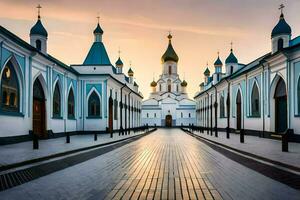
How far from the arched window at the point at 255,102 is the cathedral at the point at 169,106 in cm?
4997

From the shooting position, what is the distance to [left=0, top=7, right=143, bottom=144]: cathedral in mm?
17609

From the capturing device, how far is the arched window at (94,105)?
1308 inches

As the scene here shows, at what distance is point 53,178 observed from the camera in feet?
25.9

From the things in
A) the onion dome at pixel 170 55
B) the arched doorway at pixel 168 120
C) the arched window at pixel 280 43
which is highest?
the onion dome at pixel 170 55

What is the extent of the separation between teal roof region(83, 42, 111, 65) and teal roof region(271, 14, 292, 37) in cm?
1950

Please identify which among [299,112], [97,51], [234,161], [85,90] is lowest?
[234,161]

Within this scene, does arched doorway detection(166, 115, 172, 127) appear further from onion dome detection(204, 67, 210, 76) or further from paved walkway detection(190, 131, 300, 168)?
paved walkway detection(190, 131, 300, 168)

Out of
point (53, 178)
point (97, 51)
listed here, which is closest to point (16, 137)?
point (53, 178)

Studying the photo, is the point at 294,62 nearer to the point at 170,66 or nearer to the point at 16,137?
the point at 16,137

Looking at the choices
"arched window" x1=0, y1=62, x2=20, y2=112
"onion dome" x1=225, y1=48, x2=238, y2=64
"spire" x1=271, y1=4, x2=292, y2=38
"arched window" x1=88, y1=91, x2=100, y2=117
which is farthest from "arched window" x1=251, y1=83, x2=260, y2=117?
"arched window" x1=0, y1=62, x2=20, y2=112

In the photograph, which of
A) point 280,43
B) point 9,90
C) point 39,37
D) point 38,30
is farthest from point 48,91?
point 280,43

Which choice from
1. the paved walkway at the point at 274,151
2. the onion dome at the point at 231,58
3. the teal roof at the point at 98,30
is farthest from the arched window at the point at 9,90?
the onion dome at the point at 231,58

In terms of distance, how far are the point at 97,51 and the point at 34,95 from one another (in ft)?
57.0

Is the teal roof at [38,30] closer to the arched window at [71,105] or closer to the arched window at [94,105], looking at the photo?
the arched window at [71,105]
